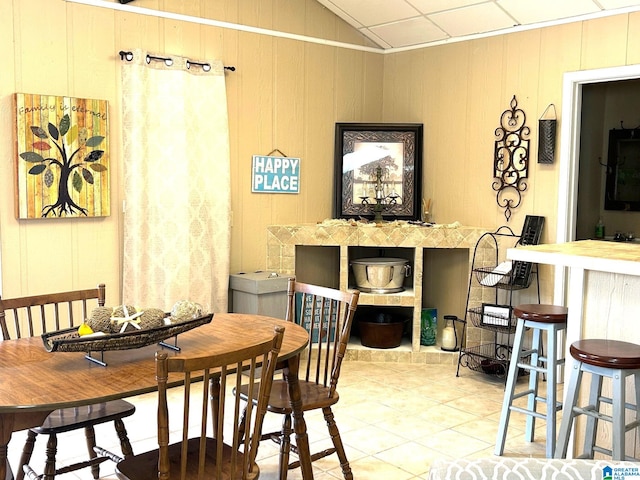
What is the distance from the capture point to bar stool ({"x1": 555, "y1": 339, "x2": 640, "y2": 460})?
261 centimetres

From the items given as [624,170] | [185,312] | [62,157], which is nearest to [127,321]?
[185,312]

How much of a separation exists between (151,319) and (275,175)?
279 cm

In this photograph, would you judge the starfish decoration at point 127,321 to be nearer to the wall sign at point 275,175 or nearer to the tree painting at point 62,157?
the tree painting at point 62,157

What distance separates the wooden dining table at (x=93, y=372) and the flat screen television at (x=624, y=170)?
4094 mm

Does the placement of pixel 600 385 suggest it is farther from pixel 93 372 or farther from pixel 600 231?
pixel 600 231

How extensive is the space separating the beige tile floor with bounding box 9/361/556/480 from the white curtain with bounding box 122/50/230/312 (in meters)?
0.85

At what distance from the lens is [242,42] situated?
16.4 feet

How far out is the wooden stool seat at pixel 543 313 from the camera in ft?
11.1

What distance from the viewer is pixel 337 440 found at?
3.03m

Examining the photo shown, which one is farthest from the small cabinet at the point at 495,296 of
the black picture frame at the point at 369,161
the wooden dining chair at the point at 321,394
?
the wooden dining chair at the point at 321,394

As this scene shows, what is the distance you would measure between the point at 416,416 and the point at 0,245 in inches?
102

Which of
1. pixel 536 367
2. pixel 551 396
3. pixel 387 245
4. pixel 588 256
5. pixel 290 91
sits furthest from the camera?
pixel 290 91

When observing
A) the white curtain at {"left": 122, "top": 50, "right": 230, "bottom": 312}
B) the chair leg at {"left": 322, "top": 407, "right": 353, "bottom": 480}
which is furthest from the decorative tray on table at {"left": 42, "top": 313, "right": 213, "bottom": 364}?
the white curtain at {"left": 122, "top": 50, "right": 230, "bottom": 312}

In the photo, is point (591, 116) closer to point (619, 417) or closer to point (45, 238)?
point (619, 417)
